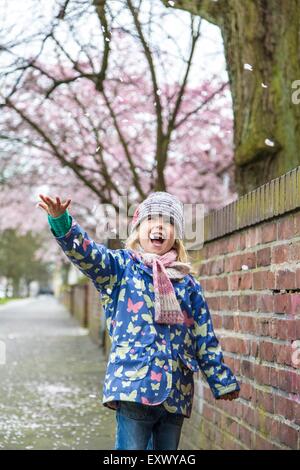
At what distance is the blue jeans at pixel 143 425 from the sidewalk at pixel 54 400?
2.21 metres

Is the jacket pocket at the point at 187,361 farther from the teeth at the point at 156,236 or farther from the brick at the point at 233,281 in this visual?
the brick at the point at 233,281

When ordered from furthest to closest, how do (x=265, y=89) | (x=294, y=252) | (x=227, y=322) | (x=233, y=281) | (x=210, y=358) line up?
(x=265, y=89), (x=227, y=322), (x=233, y=281), (x=294, y=252), (x=210, y=358)

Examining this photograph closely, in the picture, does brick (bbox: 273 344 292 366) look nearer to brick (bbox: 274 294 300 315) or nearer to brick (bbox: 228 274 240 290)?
brick (bbox: 274 294 300 315)

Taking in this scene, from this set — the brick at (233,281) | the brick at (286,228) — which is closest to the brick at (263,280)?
the brick at (286,228)

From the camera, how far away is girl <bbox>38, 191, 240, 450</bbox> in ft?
9.59

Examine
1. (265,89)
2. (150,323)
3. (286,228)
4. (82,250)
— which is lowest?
(150,323)

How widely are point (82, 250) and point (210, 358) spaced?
68 cm

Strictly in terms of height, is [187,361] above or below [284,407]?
above

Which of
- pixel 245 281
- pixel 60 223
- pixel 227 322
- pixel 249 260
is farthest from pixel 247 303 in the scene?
pixel 60 223

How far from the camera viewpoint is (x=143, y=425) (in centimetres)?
297

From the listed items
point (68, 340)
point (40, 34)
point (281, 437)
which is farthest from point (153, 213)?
point (68, 340)

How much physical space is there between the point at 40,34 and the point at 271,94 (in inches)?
144

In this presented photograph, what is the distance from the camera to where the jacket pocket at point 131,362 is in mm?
2898

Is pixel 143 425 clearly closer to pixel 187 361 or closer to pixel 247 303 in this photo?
pixel 187 361
